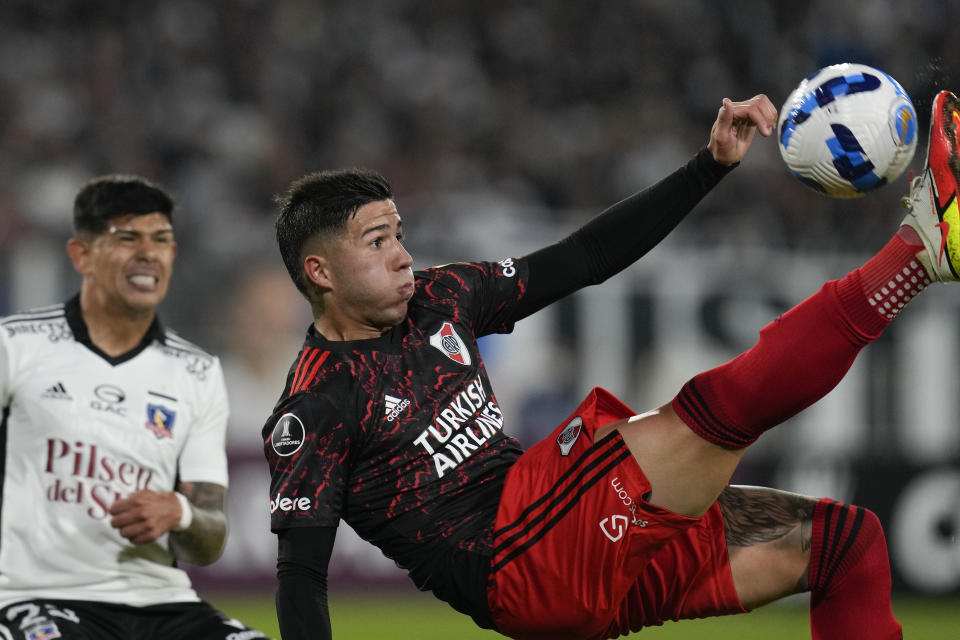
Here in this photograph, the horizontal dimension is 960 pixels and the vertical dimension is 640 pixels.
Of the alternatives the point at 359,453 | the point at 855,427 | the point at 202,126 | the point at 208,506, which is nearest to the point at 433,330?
the point at 359,453

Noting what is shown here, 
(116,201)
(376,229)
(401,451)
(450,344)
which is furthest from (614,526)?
(116,201)

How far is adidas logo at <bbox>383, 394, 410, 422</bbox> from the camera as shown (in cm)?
388

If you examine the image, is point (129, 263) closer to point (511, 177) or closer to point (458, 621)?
point (458, 621)

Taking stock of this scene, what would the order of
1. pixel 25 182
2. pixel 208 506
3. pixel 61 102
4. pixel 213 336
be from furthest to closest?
1. pixel 61 102
2. pixel 25 182
3. pixel 213 336
4. pixel 208 506

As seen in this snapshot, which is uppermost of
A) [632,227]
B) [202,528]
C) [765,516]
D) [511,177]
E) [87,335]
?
[511,177]

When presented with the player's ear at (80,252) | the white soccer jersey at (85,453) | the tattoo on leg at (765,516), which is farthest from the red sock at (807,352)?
the player's ear at (80,252)

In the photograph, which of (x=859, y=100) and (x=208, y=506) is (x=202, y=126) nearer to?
(x=208, y=506)

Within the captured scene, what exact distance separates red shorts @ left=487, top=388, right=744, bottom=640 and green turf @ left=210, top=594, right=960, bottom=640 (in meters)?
3.95

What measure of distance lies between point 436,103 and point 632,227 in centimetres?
1005

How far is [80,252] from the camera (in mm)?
5156

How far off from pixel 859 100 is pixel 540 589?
1772 mm

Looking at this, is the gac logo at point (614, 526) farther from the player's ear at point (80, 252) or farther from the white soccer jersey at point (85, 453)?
the player's ear at point (80, 252)

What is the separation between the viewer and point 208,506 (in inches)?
189

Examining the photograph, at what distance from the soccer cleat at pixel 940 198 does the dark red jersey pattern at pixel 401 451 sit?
4.64 feet
